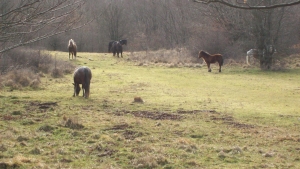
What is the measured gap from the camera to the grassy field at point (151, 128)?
696cm

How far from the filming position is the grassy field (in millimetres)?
6965

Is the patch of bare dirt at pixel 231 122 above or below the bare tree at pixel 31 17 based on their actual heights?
below

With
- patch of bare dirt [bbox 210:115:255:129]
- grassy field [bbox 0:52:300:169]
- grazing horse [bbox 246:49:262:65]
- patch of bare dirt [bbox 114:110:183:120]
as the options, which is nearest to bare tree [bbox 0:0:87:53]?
grassy field [bbox 0:52:300:169]

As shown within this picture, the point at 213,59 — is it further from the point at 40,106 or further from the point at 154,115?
the point at 40,106

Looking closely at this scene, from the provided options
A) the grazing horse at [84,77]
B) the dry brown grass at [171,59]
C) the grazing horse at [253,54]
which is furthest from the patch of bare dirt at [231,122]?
the dry brown grass at [171,59]

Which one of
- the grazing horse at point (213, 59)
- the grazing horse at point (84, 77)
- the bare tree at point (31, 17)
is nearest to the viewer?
the bare tree at point (31, 17)

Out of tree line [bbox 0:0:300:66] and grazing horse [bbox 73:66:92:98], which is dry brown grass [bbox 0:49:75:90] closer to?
tree line [bbox 0:0:300:66]

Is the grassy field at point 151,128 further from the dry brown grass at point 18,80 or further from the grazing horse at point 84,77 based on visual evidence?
the dry brown grass at point 18,80

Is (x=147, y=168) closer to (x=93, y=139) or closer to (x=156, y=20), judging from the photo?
(x=93, y=139)

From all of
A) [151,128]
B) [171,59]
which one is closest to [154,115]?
[151,128]

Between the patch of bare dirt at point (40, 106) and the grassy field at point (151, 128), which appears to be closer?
the grassy field at point (151, 128)

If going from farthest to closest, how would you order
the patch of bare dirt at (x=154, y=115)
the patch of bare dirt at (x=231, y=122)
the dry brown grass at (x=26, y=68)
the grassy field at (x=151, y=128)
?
the dry brown grass at (x=26, y=68), the patch of bare dirt at (x=154, y=115), the patch of bare dirt at (x=231, y=122), the grassy field at (x=151, y=128)

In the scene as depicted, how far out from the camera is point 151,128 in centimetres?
966

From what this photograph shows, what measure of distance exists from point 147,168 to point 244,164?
5.38 ft
